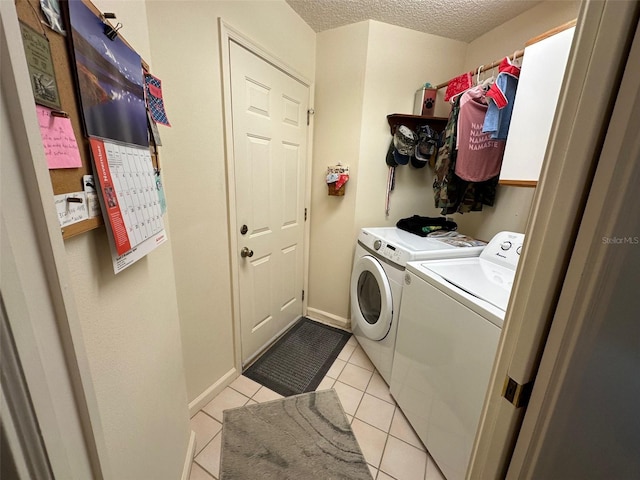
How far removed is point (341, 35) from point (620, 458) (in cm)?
252

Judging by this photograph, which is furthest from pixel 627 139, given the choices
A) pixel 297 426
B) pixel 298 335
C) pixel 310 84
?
pixel 298 335

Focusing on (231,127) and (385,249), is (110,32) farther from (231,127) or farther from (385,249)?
(385,249)

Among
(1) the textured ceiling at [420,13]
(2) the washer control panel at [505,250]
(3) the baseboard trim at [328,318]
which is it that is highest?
(1) the textured ceiling at [420,13]

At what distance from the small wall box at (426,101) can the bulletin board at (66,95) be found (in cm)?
200

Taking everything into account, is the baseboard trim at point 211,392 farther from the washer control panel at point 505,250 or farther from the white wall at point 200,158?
the washer control panel at point 505,250

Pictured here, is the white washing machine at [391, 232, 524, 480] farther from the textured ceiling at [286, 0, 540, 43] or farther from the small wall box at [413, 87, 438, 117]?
the textured ceiling at [286, 0, 540, 43]

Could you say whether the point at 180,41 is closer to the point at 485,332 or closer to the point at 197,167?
the point at 197,167

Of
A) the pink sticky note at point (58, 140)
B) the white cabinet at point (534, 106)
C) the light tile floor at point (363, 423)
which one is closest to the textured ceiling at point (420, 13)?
the white cabinet at point (534, 106)

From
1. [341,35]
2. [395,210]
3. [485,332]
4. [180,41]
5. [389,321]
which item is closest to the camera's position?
[485,332]

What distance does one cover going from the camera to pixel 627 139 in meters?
0.38

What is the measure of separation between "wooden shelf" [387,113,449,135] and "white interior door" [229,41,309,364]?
70cm


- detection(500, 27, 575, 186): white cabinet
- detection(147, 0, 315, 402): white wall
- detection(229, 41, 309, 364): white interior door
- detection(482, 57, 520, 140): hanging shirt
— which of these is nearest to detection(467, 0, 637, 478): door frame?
detection(500, 27, 575, 186): white cabinet

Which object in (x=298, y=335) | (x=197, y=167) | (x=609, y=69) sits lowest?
(x=298, y=335)

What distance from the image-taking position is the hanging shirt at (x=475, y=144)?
155cm
